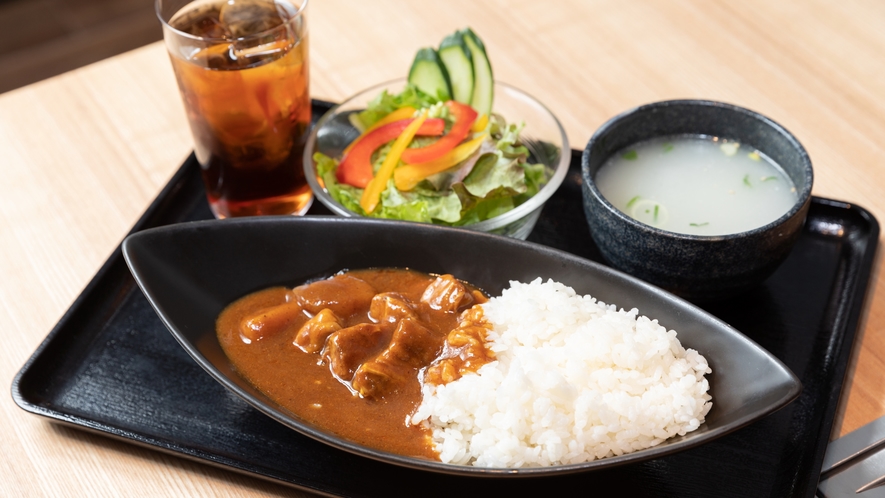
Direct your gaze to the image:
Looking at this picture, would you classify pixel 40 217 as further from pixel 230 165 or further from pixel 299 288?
pixel 299 288

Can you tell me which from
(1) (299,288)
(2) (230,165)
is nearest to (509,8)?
(2) (230,165)

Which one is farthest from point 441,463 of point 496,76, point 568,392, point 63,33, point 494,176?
point 63,33

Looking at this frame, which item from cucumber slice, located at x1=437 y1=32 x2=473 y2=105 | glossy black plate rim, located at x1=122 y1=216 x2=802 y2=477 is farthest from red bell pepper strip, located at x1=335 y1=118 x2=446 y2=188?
glossy black plate rim, located at x1=122 y1=216 x2=802 y2=477

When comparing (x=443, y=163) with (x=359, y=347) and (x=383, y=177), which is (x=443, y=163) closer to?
(x=383, y=177)

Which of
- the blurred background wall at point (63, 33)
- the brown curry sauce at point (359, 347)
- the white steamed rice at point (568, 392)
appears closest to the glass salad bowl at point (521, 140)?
the brown curry sauce at point (359, 347)

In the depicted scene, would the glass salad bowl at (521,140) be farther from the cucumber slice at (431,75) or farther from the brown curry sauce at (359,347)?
the brown curry sauce at (359,347)

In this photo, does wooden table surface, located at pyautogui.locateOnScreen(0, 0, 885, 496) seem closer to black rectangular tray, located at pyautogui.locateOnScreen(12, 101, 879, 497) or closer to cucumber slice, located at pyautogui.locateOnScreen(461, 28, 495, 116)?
black rectangular tray, located at pyautogui.locateOnScreen(12, 101, 879, 497)
